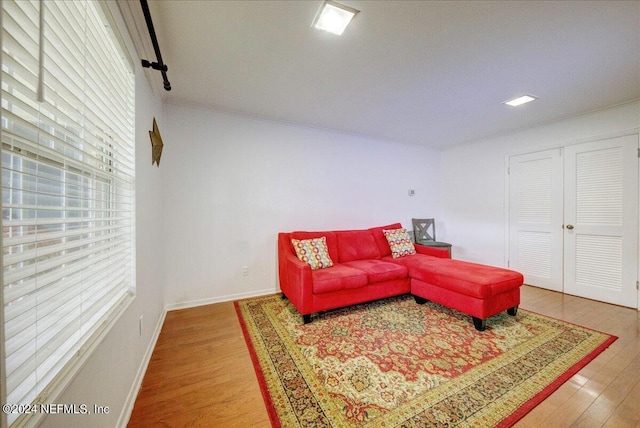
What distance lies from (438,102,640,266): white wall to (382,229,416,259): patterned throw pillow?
173cm

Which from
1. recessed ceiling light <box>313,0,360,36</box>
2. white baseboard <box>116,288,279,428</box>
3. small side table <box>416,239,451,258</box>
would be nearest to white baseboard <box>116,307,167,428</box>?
white baseboard <box>116,288,279,428</box>

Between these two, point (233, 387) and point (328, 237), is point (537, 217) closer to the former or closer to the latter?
point (328, 237)

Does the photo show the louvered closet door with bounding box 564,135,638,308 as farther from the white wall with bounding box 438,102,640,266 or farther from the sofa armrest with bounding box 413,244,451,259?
the sofa armrest with bounding box 413,244,451,259

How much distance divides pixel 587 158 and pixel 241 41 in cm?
448

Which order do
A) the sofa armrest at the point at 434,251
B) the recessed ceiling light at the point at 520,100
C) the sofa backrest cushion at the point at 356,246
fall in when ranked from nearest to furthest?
1. the recessed ceiling light at the point at 520,100
2. the sofa backrest cushion at the point at 356,246
3. the sofa armrest at the point at 434,251

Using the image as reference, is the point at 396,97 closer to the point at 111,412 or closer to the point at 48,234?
the point at 48,234

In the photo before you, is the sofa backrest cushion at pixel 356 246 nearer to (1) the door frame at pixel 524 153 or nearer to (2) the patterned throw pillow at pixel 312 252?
(2) the patterned throw pillow at pixel 312 252

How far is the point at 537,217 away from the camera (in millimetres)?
3678

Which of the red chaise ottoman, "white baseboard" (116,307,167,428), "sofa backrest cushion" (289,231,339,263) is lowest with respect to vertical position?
"white baseboard" (116,307,167,428)

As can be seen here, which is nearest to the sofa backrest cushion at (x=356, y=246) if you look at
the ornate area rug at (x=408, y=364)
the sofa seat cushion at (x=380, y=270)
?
the sofa seat cushion at (x=380, y=270)

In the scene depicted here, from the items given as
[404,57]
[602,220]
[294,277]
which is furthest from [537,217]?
[294,277]

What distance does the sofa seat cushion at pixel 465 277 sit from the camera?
7.67ft

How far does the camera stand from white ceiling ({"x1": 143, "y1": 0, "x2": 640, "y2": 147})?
156 cm

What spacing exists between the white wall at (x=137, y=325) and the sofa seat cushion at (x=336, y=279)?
1496 millimetres
